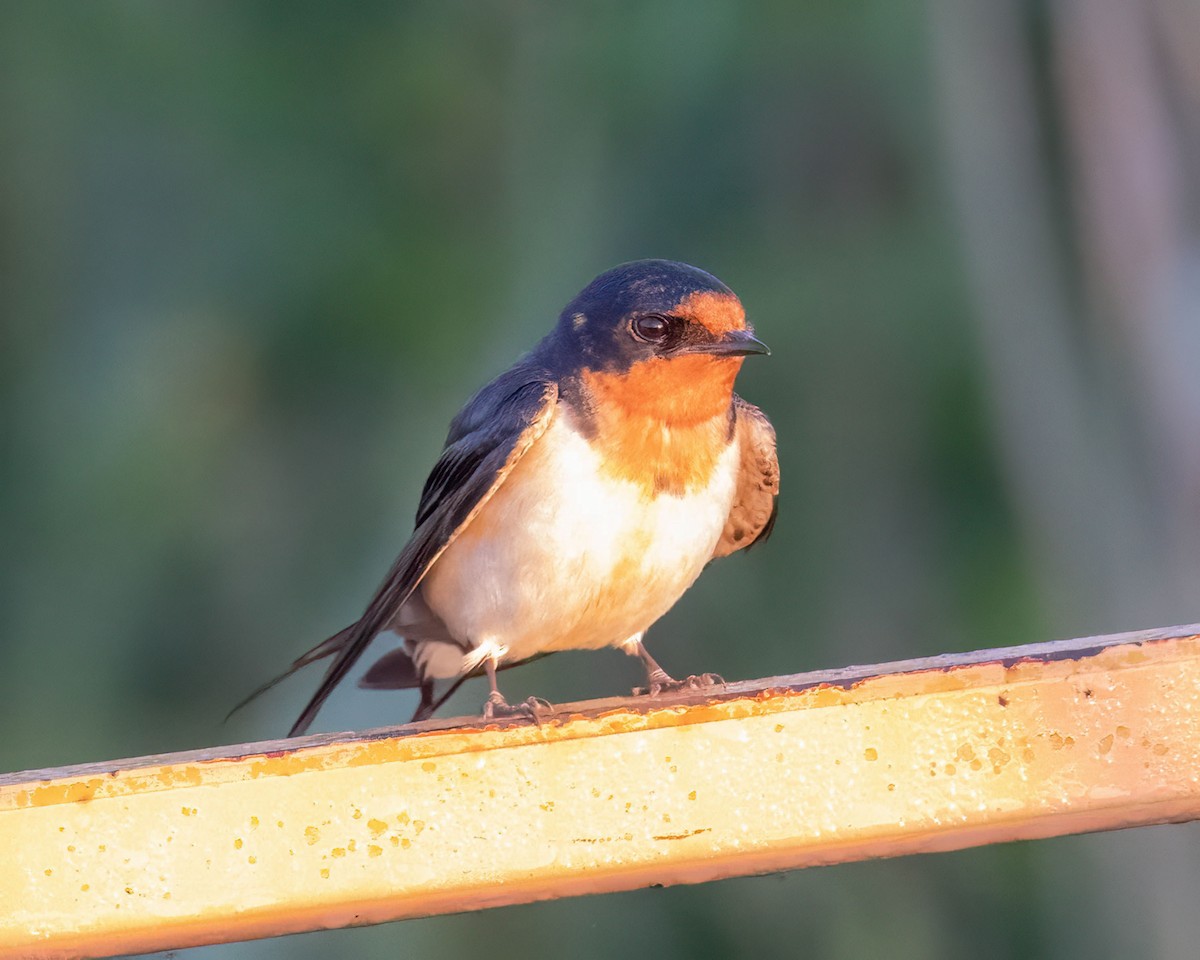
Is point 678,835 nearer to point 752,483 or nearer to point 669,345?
→ point 669,345

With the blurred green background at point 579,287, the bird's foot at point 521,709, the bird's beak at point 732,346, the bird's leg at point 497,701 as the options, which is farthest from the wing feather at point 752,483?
the blurred green background at point 579,287

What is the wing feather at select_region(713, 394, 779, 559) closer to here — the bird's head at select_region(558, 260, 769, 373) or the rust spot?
the bird's head at select_region(558, 260, 769, 373)

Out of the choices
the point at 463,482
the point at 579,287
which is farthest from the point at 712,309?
the point at 579,287

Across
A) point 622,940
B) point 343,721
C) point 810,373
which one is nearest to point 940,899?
point 622,940

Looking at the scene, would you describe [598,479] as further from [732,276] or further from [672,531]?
[732,276]

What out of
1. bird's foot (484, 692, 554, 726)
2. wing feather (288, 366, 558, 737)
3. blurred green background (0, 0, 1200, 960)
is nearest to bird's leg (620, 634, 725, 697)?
bird's foot (484, 692, 554, 726)

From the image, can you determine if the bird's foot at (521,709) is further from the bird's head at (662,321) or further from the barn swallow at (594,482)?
the bird's head at (662,321)
